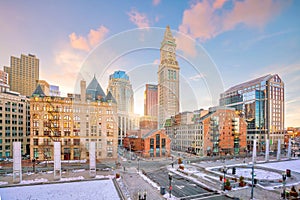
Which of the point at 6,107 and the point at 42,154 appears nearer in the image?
the point at 42,154

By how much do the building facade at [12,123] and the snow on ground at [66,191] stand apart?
30470 mm

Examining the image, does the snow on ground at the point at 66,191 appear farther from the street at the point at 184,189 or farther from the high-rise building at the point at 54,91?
the high-rise building at the point at 54,91

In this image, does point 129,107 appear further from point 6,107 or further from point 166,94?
point 6,107

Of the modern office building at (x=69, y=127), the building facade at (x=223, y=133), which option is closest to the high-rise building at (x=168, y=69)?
the modern office building at (x=69, y=127)

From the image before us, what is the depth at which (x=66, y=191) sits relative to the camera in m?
20.2

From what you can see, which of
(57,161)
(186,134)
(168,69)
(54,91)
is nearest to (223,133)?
(186,134)

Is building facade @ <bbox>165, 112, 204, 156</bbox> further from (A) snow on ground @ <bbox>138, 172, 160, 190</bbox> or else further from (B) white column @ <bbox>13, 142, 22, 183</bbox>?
(B) white column @ <bbox>13, 142, 22, 183</bbox>

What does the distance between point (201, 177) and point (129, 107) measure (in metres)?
14.3

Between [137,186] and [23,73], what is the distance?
110 meters

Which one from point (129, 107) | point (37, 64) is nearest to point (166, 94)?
point (129, 107)

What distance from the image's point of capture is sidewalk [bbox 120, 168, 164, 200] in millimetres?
19125

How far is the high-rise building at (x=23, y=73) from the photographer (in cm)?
10194

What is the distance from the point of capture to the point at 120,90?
22.9 meters

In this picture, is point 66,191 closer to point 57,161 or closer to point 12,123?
point 57,161
